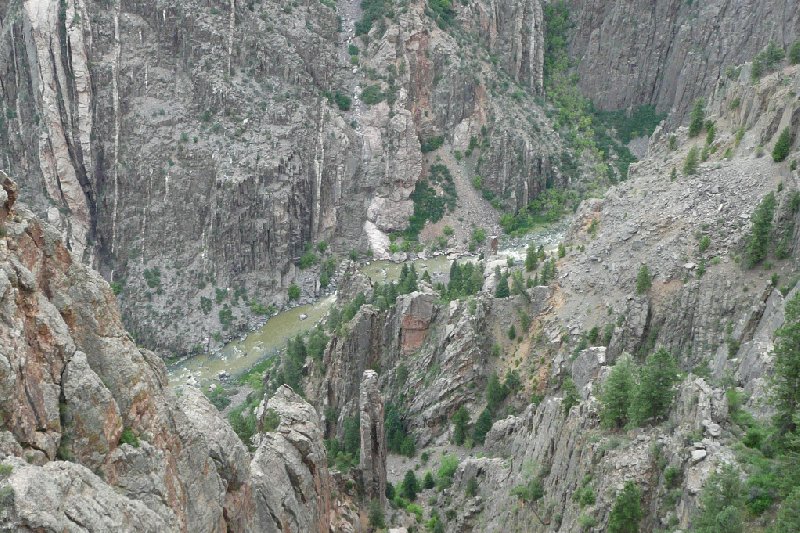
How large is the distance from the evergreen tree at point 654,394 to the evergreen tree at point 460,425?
33.3 meters

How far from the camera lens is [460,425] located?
240 feet

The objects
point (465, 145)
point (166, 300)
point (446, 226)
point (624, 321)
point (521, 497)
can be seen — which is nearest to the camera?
point (521, 497)

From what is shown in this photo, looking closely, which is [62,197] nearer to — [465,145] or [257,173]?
[257,173]

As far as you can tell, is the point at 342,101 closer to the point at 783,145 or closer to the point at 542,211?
the point at 542,211

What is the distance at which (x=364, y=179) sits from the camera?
144 meters

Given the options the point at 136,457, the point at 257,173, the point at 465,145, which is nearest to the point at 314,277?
the point at 257,173

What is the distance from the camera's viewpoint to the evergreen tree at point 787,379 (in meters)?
33.0

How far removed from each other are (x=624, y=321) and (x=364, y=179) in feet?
278

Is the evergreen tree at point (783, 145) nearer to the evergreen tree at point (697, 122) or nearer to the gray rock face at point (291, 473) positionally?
the evergreen tree at point (697, 122)

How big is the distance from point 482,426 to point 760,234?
27.3 metres

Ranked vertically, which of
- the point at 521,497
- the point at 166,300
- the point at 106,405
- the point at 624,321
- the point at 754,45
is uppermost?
the point at 754,45

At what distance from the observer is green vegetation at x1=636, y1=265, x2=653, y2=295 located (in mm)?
64812

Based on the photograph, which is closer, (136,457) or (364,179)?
(136,457)

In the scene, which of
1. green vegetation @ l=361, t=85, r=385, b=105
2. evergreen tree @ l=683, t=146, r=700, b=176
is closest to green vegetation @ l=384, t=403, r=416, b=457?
evergreen tree @ l=683, t=146, r=700, b=176
